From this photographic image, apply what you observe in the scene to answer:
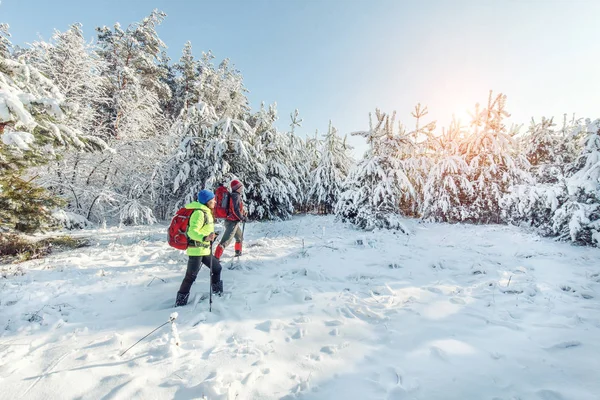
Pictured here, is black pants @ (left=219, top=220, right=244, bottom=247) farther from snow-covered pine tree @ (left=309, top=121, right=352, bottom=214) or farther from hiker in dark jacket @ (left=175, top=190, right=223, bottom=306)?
snow-covered pine tree @ (left=309, top=121, right=352, bottom=214)

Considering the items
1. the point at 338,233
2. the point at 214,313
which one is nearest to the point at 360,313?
the point at 214,313

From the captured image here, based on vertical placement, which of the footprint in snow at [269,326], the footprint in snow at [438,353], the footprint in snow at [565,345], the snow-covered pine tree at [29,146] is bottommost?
the footprint in snow at [438,353]

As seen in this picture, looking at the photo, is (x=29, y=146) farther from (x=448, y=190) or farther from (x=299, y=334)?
(x=448, y=190)

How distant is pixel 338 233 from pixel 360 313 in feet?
19.0

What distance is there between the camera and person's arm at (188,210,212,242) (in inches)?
163

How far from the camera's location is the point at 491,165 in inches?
444

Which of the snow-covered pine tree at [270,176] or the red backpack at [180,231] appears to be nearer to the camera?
the red backpack at [180,231]

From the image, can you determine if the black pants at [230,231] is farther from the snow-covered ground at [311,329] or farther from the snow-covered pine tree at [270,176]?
the snow-covered pine tree at [270,176]

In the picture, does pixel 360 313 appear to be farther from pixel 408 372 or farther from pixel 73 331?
pixel 73 331

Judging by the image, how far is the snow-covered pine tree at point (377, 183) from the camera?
1006 cm

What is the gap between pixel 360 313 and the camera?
399 cm

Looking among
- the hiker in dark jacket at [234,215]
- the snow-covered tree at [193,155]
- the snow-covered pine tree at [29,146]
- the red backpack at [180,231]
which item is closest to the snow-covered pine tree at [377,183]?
the hiker in dark jacket at [234,215]

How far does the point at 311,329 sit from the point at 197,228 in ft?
7.47

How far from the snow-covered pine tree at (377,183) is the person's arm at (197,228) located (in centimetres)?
717
